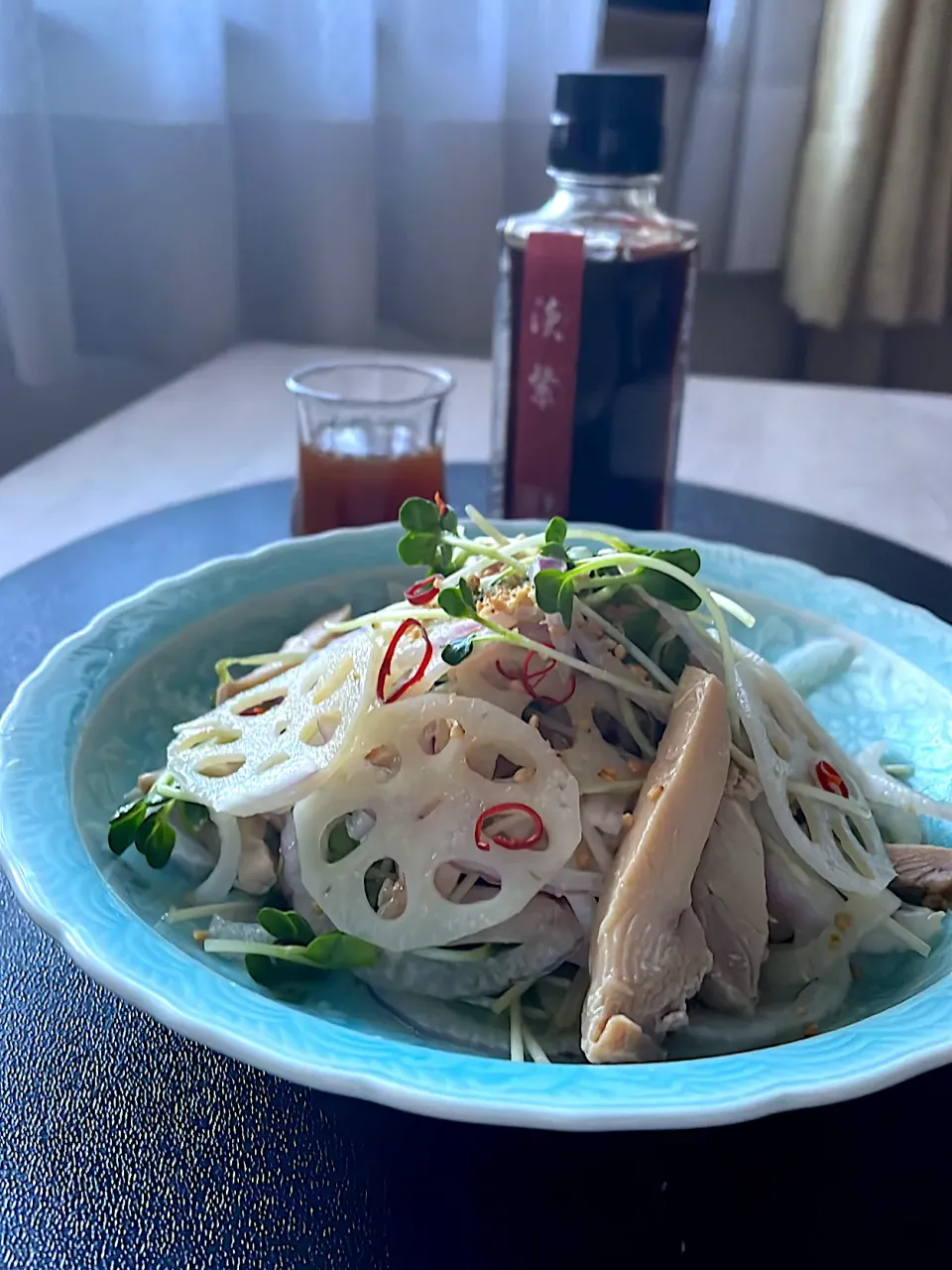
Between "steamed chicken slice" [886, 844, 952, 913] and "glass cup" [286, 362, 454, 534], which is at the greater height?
"glass cup" [286, 362, 454, 534]

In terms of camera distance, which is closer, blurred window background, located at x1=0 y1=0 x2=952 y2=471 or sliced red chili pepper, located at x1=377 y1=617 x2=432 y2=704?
sliced red chili pepper, located at x1=377 y1=617 x2=432 y2=704

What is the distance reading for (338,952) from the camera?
66cm

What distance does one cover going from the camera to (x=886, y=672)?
95 cm

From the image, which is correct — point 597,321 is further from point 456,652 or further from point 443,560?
point 456,652

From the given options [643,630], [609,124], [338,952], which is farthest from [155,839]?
[609,124]

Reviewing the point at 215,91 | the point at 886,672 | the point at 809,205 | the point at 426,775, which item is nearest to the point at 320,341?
the point at 215,91

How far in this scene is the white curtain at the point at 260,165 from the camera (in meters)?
2.03

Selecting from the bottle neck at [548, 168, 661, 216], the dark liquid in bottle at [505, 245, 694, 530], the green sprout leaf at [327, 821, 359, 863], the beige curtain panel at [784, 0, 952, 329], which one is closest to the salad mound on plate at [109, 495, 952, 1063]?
the green sprout leaf at [327, 821, 359, 863]

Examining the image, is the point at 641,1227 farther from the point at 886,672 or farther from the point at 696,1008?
the point at 886,672

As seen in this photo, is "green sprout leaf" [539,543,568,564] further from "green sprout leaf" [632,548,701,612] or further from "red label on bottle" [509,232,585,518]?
→ "red label on bottle" [509,232,585,518]

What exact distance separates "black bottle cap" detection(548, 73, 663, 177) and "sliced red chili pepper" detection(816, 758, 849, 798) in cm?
62

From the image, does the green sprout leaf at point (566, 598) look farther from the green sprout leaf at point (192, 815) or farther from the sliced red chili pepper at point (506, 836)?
the green sprout leaf at point (192, 815)

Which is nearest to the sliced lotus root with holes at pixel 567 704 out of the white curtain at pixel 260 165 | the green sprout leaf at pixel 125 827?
the green sprout leaf at pixel 125 827

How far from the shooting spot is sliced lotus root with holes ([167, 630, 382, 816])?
2.28ft
